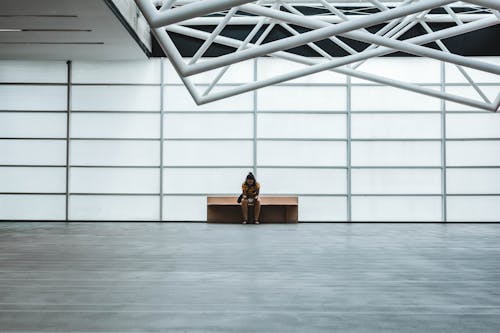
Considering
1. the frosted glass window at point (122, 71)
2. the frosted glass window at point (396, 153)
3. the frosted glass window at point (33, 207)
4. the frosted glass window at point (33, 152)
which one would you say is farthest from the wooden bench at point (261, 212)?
the frosted glass window at point (33, 152)

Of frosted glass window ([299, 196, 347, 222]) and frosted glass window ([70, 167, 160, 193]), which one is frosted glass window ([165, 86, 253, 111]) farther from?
frosted glass window ([299, 196, 347, 222])

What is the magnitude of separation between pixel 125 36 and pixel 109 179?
6.06 meters

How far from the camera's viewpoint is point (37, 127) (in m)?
22.5

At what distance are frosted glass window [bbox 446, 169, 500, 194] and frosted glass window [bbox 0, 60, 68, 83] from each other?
15.7 meters

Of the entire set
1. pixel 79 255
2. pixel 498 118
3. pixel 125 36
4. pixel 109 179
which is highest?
pixel 125 36

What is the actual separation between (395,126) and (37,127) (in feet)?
46.4

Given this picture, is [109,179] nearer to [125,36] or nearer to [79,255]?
[125,36]

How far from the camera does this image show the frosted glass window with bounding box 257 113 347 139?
22.4 metres

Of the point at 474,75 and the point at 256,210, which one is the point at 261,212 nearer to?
the point at 256,210

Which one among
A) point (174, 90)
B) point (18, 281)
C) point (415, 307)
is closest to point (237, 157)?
point (174, 90)

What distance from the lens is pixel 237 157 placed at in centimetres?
2242

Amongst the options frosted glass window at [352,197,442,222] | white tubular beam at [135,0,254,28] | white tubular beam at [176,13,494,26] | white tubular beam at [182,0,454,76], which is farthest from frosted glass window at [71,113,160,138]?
white tubular beam at [135,0,254,28]

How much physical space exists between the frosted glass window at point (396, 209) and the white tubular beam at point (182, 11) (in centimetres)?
1393

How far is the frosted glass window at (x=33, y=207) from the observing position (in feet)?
73.4
